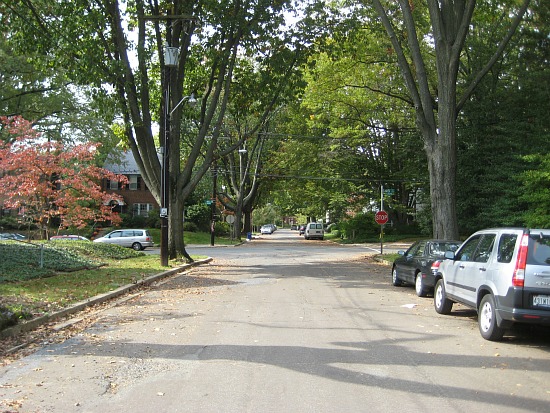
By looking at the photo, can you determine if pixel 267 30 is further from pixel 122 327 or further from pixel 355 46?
pixel 122 327

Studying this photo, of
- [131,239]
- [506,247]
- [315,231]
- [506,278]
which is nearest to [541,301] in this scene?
[506,278]

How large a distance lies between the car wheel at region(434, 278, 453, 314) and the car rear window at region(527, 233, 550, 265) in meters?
3.01

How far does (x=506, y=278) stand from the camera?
7.17m

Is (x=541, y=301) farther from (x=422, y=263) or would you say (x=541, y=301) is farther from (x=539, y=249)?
(x=422, y=263)

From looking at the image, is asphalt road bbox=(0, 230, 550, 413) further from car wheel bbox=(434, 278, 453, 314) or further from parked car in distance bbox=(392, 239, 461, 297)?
parked car in distance bbox=(392, 239, 461, 297)

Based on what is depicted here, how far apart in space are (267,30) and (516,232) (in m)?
16.2

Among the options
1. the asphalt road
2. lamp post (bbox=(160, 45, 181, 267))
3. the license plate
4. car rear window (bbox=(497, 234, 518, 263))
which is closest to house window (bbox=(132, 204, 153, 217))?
lamp post (bbox=(160, 45, 181, 267))

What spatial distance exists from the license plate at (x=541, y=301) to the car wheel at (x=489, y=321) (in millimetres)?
616

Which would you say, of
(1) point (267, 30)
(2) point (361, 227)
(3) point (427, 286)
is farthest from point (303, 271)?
(2) point (361, 227)

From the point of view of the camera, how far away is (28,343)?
7539mm

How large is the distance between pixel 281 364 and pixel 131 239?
31022 millimetres

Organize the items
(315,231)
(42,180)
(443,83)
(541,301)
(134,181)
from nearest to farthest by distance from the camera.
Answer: (541,301) < (443,83) < (42,180) < (134,181) < (315,231)

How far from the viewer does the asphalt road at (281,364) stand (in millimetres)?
5027

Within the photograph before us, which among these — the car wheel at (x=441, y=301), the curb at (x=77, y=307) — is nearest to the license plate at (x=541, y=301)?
the car wheel at (x=441, y=301)
